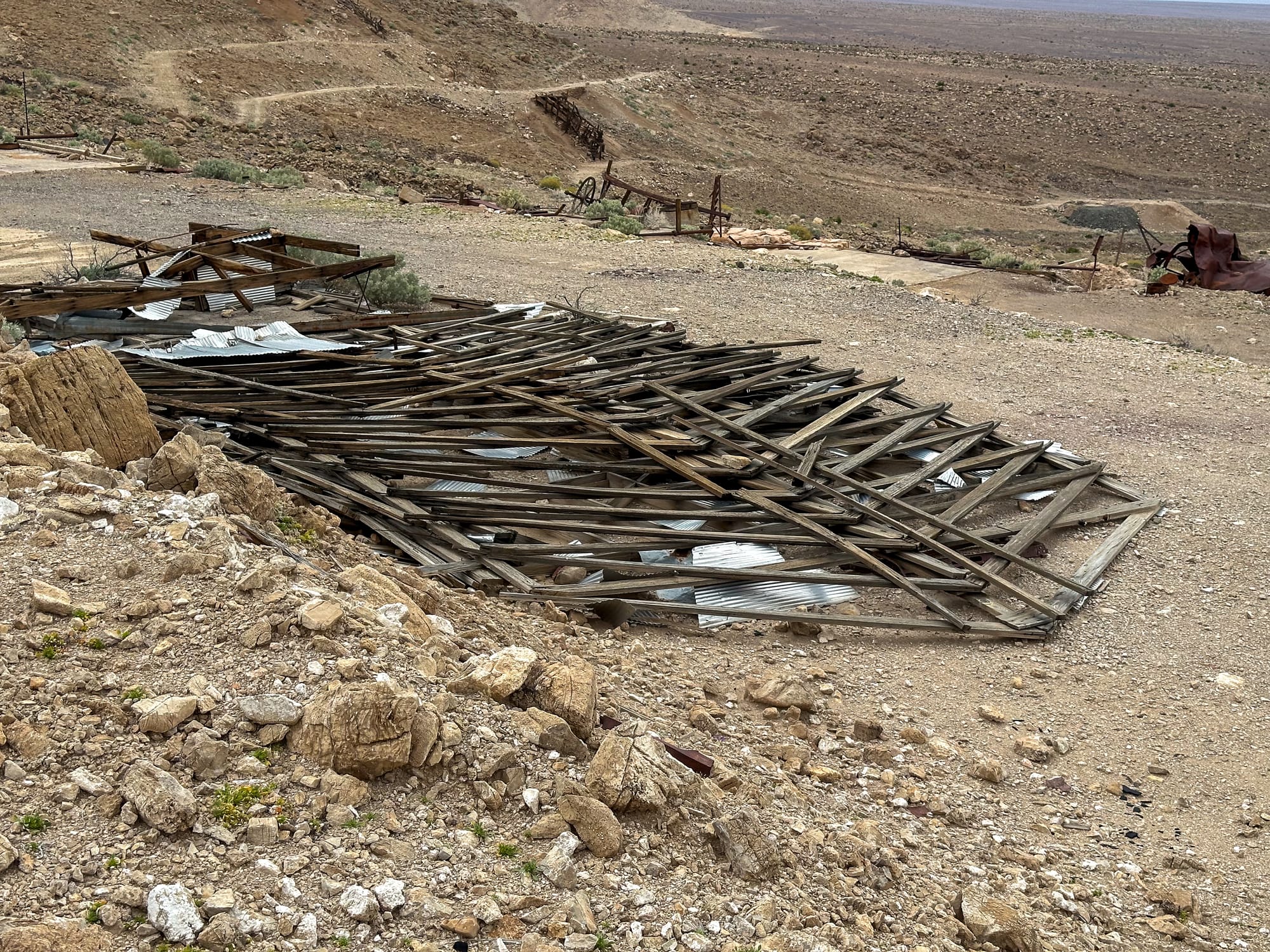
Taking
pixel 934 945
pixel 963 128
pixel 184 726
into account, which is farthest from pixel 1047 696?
pixel 963 128

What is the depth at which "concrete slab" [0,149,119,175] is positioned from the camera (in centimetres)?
1892

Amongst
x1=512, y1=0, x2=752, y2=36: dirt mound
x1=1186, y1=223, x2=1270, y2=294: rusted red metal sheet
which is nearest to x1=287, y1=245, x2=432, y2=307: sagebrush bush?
x1=1186, y1=223, x2=1270, y2=294: rusted red metal sheet

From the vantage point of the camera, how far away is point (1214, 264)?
18.0 m

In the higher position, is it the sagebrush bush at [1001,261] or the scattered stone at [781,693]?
the sagebrush bush at [1001,261]

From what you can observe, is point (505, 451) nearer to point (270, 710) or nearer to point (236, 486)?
point (236, 486)

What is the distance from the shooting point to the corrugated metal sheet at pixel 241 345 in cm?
855

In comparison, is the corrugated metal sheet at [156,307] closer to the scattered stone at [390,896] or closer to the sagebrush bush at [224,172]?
the scattered stone at [390,896]

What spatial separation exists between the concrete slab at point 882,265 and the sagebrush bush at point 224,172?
939 cm

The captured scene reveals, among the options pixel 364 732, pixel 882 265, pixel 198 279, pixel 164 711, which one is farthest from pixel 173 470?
pixel 882 265

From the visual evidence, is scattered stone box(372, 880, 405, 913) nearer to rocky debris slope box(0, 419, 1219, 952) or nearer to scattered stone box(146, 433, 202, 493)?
rocky debris slope box(0, 419, 1219, 952)

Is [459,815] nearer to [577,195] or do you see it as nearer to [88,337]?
[88,337]

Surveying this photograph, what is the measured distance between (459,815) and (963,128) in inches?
1860

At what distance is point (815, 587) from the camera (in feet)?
21.7

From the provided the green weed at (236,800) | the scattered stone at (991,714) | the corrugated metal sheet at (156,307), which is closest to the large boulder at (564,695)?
the green weed at (236,800)
